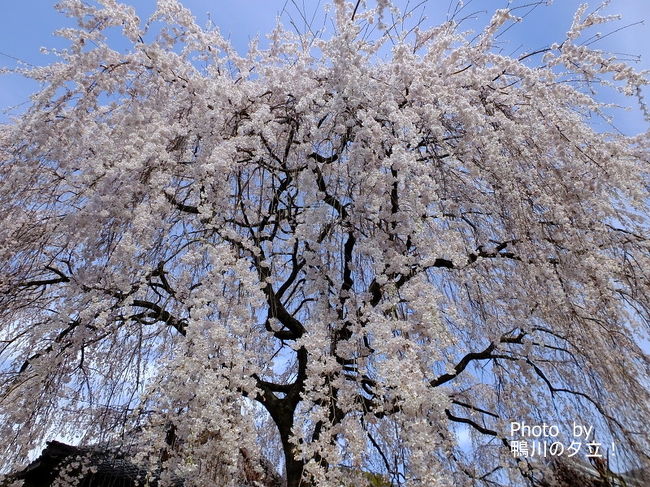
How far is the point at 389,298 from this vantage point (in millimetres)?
2633

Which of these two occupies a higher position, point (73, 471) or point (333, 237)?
point (333, 237)

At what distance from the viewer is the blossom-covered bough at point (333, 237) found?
98.1 inches

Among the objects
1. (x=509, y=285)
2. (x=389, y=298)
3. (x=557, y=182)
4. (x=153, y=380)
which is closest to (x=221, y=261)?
(x=153, y=380)

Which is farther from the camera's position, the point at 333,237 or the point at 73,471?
the point at 73,471

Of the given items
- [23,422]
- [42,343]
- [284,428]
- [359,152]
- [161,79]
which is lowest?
[23,422]

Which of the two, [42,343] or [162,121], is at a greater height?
[162,121]

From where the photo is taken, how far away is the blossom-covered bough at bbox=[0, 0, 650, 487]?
2.49 metres

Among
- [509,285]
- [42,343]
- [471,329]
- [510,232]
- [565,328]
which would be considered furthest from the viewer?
[471,329]

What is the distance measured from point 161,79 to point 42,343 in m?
2.08

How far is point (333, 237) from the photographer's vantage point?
332 cm

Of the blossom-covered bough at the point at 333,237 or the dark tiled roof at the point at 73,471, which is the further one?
the dark tiled roof at the point at 73,471

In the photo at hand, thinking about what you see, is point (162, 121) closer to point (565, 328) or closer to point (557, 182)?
point (557, 182)

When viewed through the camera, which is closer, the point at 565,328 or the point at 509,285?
the point at 565,328

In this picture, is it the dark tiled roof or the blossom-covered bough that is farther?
the dark tiled roof
